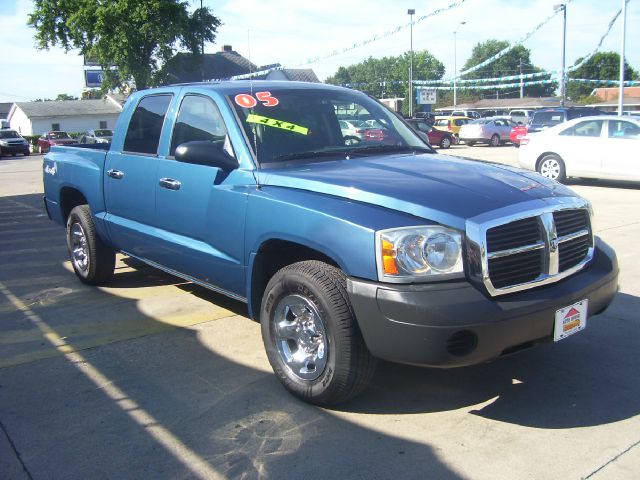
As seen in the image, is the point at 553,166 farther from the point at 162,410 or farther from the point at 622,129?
the point at 162,410

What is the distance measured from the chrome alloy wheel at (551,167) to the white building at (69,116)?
6080 cm

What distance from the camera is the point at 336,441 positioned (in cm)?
322

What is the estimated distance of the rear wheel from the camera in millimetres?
13852

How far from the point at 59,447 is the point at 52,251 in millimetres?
5453

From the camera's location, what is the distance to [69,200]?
6621 millimetres

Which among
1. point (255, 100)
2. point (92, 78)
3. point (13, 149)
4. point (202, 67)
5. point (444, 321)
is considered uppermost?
point (202, 67)

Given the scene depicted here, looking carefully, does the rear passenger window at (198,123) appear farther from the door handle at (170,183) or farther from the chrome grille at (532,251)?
the chrome grille at (532,251)

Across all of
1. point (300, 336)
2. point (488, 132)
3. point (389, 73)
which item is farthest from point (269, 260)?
point (389, 73)

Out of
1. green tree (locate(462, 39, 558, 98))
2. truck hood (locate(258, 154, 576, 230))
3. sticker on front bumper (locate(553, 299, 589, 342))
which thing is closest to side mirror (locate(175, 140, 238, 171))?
truck hood (locate(258, 154, 576, 230))

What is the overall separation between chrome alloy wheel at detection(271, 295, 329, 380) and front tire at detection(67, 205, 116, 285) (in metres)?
2.92

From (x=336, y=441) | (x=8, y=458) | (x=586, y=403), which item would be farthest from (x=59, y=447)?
(x=586, y=403)

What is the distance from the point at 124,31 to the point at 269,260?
39.0m

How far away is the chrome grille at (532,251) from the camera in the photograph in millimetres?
3154

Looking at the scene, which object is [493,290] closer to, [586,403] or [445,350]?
[445,350]
